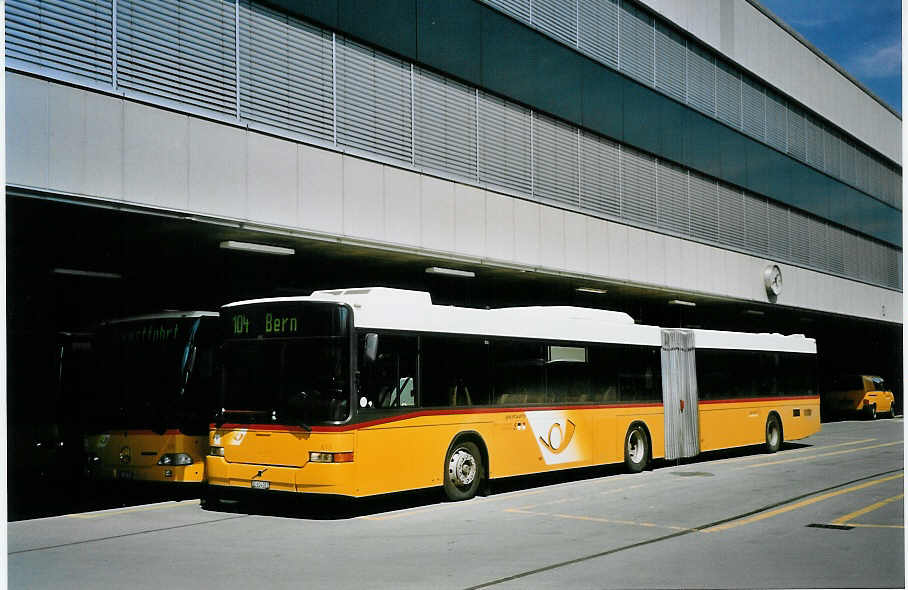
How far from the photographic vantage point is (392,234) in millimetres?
18688

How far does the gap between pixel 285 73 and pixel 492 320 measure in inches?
216

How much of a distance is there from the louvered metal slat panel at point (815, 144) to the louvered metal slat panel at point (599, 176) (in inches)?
536

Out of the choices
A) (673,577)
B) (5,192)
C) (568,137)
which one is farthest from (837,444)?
(5,192)

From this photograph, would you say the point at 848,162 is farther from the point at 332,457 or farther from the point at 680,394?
the point at 332,457

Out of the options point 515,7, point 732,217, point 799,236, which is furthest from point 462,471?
point 799,236

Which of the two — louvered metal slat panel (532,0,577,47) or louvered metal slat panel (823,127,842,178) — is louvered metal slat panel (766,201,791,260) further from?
louvered metal slat panel (532,0,577,47)

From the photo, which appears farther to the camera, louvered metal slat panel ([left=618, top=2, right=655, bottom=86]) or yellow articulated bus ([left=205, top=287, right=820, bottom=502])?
louvered metal slat panel ([left=618, top=2, right=655, bottom=86])

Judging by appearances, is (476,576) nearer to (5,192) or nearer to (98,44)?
(5,192)

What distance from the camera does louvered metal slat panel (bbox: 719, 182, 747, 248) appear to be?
31.5 meters

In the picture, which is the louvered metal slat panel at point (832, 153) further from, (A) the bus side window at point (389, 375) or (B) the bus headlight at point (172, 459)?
(B) the bus headlight at point (172, 459)

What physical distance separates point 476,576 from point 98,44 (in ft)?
30.2

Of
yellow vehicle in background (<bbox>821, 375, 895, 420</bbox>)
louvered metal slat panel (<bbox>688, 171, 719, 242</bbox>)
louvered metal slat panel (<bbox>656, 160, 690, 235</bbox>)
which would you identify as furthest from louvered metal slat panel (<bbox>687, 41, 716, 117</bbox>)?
yellow vehicle in background (<bbox>821, 375, 895, 420</bbox>)

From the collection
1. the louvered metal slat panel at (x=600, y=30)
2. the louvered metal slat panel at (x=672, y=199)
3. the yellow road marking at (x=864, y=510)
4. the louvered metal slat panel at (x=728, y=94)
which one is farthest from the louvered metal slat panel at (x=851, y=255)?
the yellow road marking at (x=864, y=510)

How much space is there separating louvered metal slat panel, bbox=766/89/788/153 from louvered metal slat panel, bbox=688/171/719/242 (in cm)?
456
